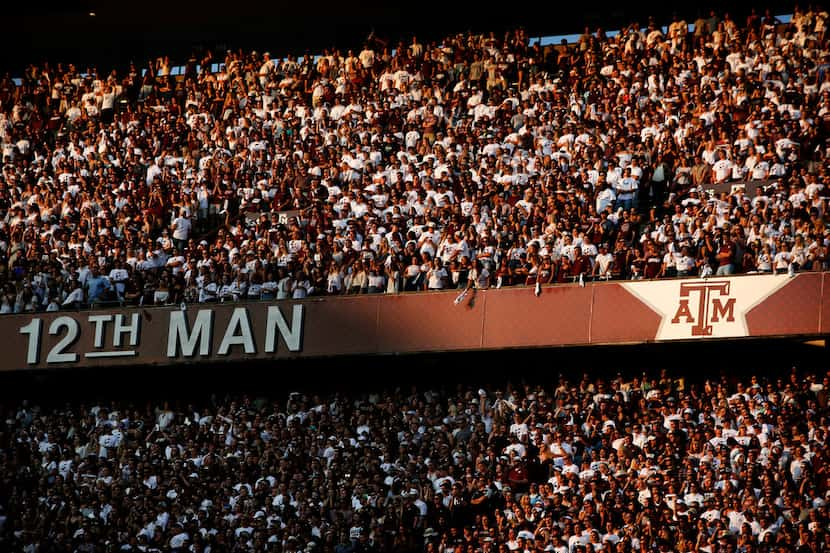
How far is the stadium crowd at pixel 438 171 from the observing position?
2667 centimetres

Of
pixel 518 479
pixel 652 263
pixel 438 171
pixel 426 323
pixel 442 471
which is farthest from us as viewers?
pixel 438 171

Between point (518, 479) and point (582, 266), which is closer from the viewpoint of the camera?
point (518, 479)

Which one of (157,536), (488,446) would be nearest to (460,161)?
(488,446)

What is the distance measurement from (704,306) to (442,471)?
4958mm

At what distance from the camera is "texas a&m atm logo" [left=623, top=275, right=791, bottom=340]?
24.5 metres

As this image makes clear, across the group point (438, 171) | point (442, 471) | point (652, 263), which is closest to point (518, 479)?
point (442, 471)

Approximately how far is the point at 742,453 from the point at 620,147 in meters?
7.87

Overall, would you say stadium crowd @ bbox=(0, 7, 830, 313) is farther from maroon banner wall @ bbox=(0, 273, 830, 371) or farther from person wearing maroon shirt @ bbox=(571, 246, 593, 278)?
maroon banner wall @ bbox=(0, 273, 830, 371)

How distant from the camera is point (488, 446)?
2533 cm

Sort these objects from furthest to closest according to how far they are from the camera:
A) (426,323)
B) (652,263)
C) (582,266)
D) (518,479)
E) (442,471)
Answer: (426,323) → (582,266) → (652,263) → (442,471) → (518,479)

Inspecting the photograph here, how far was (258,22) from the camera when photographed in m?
38.6

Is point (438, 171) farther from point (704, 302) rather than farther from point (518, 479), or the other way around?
point (518, 479)

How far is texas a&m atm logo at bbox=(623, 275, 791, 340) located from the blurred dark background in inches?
421

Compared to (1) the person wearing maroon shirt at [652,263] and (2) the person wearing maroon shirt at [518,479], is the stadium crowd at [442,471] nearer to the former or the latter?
(2) the person wearing maroon shirt at [518,479]
